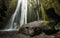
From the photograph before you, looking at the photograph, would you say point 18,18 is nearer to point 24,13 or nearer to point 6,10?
point 24,13

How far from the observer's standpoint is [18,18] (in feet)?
19.9

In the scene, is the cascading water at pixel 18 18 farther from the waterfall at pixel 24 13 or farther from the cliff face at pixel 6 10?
the cliff face at pixel 6 10

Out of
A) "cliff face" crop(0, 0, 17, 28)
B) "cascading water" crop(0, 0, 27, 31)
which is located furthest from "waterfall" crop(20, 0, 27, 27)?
"cliff face" crop(0, 0, 17, 28)

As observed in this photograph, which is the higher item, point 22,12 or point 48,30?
point 22,12

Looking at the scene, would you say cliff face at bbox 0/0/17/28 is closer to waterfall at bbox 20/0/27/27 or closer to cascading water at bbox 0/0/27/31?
cascading water at bbox 0/0/27/31

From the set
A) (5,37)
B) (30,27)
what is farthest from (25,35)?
(5,37)

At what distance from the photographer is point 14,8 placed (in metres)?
6.09

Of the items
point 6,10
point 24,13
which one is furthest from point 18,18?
point 6,10

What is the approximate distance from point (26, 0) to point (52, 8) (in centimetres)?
107

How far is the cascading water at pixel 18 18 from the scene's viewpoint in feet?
19.6

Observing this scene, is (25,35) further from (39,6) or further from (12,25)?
(39,6)

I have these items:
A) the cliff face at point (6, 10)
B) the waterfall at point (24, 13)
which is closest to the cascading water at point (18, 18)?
the waterfall at point (24, 13)

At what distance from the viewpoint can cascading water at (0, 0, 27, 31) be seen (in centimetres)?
598

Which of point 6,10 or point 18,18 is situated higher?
point 6,10
